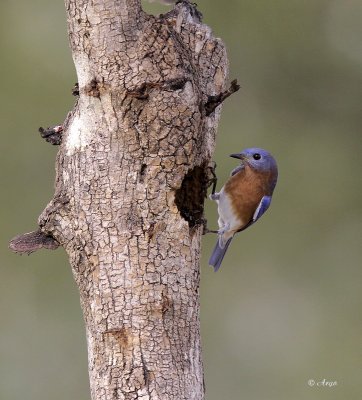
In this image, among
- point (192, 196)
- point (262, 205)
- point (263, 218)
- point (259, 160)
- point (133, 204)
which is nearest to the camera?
point (133, 204)

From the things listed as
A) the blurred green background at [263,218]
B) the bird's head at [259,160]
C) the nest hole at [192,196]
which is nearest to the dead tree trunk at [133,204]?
the nest hole at [192,196]

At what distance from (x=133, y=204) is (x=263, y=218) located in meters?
6.05

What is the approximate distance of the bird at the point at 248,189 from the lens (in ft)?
19.2

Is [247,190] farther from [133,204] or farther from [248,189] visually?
[133,204]

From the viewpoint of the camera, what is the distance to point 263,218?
10578mm

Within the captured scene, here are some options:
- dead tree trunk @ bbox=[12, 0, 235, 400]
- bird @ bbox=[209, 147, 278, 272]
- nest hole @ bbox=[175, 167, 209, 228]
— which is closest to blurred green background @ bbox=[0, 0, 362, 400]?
bird @ bbox=[209, 147, 278, 272]

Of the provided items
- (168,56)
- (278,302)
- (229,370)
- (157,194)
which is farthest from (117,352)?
(278,302)

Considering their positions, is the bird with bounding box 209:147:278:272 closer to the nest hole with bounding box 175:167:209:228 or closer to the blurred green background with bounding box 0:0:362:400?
the nest hole with bounding box 175:167:209:228

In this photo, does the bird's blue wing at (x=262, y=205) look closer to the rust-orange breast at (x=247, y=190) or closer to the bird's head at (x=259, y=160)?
the rust-orange breast at (x=247, y=190)

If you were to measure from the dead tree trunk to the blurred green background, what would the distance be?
16.2ft

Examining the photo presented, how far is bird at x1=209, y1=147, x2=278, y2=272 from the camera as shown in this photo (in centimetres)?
586

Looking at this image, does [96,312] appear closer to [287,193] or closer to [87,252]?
[87,252]

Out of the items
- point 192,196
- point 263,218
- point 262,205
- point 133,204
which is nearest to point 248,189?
point 262,205

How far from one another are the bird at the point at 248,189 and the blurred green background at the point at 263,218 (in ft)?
11.8
